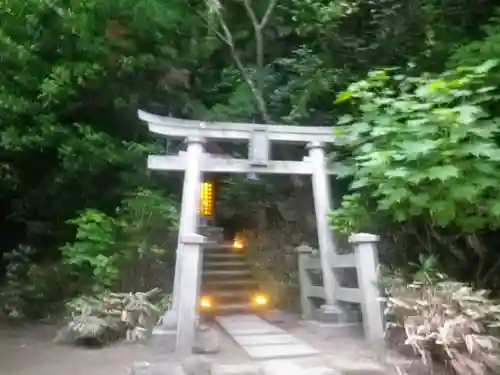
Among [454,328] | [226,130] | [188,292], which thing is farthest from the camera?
[226,130]

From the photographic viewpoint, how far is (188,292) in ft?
15.4

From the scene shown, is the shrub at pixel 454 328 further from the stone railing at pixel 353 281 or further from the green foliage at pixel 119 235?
the green foliage at pixel 119 235

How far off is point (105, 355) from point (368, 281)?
2.56 metres

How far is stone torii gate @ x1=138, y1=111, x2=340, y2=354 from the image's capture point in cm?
482

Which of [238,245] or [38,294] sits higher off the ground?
[238,245]

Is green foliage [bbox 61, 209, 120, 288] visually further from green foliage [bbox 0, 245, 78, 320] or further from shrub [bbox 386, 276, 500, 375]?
shrub [bbox 386, 276, 500, 375]

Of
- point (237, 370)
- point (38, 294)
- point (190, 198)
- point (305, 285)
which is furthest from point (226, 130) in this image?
point (38, 294)

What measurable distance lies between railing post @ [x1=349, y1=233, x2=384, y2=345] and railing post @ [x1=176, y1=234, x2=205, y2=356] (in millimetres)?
1469

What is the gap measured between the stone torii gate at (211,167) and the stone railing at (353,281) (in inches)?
9.1

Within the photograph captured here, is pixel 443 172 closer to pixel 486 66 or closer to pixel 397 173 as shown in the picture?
pixel 397 173

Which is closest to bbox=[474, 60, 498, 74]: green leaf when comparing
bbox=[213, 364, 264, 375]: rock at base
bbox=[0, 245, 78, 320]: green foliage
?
bbox=[213, 364, 264, 375]: rock at base

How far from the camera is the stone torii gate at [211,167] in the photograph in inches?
190

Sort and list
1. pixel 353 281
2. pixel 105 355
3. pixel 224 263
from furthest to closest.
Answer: pixel 224 263, pixel 353 281, pixel 105 355

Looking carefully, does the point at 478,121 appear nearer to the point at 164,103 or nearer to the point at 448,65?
the point at 448,65
